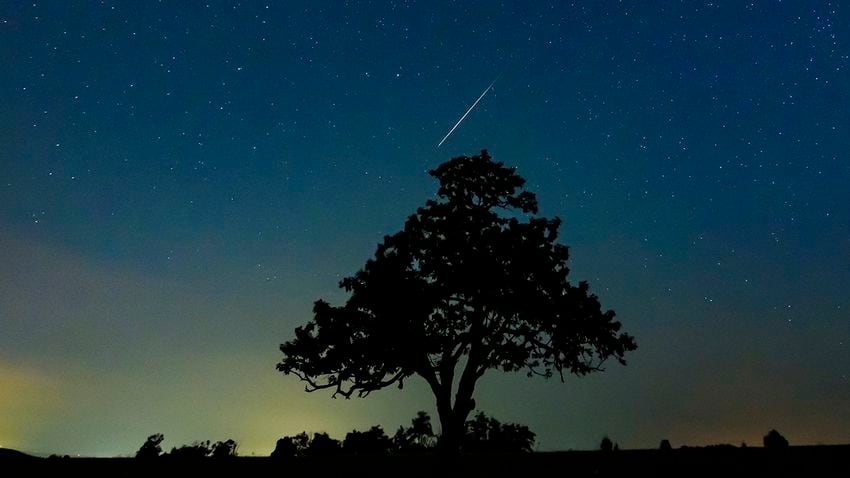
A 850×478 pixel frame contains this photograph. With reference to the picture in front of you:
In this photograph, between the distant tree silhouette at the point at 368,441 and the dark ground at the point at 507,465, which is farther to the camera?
the distant tree silhouette at the point at 368,441

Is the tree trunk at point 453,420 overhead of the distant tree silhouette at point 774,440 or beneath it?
overhead

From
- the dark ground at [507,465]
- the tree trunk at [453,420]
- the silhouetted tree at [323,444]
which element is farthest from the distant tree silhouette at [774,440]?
the silhouetted tree at [323,444]

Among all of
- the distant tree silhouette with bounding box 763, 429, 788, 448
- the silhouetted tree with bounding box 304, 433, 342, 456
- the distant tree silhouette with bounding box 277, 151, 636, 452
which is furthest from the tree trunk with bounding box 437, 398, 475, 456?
the silhouetted tree with bounding box 304, 433, 342, 456

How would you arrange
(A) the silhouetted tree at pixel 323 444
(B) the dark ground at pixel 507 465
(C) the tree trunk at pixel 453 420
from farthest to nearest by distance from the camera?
1. (A) the silhouetted tree at pixel 323 444
2. (C) the tree trunk at pixel 453 420
3. (B) the dark ground at pixel 507 465

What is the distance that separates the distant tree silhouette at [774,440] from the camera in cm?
2002

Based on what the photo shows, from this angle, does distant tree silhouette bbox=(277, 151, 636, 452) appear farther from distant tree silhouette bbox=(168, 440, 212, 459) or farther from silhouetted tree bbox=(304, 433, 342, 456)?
silhouetted tree bbox=(304, 433, 342, 456)

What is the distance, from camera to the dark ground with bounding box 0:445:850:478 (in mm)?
16328

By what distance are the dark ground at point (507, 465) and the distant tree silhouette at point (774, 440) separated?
4.74 feet

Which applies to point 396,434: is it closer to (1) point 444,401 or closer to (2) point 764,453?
(1) point 444,401

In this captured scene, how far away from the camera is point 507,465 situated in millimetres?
20781

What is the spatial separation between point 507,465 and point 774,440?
8.79 m

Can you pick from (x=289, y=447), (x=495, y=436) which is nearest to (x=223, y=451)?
(x=289, y=447)

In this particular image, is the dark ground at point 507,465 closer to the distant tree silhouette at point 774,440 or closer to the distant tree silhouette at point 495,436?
the distant tree silhouette at point 774,440

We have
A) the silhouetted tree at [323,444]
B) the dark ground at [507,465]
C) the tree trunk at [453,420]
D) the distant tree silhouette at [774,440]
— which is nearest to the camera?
the dark ground at [507,465]
